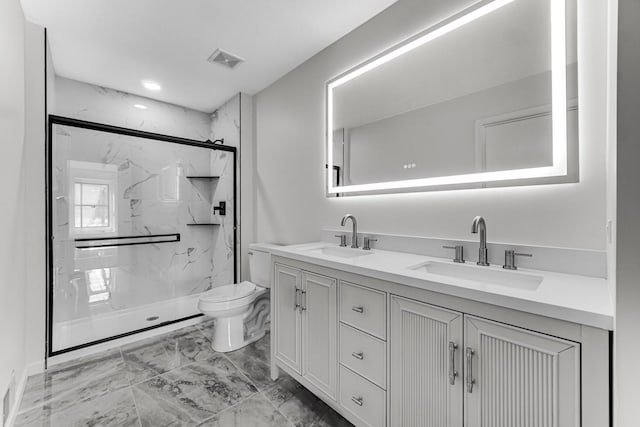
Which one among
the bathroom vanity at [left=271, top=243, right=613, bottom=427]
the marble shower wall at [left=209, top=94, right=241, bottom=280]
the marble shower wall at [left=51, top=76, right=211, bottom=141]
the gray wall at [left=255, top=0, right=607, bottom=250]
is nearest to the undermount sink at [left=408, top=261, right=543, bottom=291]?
the bathroom vanity at [left=271, top=243, right=613, bottom=427]

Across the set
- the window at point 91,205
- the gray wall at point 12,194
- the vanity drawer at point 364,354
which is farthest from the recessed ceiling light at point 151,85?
the vanity drawer at point 364,354

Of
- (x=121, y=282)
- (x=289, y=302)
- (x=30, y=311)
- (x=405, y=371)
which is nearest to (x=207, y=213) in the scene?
(x=121, y=282)

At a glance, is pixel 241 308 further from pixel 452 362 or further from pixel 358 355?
pixel 452 362

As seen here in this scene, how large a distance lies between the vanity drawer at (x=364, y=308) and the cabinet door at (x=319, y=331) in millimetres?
75

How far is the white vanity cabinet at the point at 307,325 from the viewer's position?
4.67 feet

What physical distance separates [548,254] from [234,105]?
3.07 m

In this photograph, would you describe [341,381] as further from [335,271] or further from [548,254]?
[548,254]

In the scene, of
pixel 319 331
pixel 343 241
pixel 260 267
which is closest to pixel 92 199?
pixel 260 267

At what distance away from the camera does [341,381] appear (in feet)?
4.49

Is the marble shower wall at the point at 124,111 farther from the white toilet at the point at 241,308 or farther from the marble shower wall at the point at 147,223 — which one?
the white toilet at the point at 241,308

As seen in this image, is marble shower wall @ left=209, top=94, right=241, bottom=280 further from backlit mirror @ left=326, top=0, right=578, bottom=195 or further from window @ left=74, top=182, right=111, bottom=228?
backlit mirror @ left=326, top=0, right=578, bottom=195

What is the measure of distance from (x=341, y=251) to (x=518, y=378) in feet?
3.87

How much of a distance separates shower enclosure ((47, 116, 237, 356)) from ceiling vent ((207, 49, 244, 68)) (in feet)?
2.61

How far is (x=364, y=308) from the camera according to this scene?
49.4 inches
